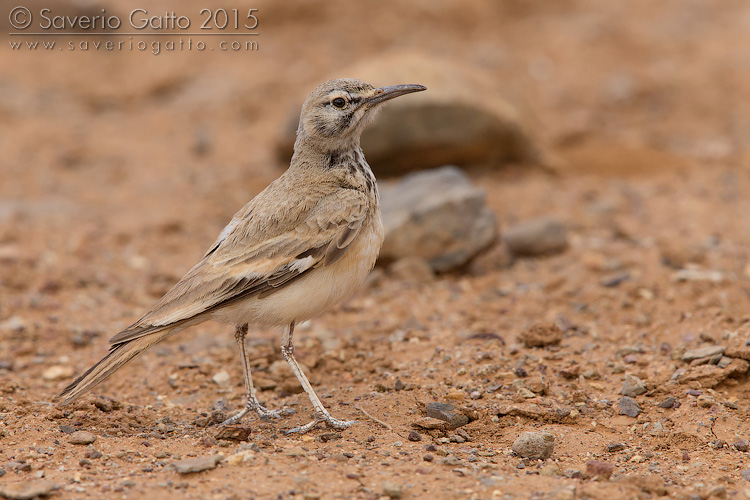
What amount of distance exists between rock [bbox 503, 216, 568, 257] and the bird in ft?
11.0

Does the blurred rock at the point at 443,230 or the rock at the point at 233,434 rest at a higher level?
the blurred rock at the point at 443,230

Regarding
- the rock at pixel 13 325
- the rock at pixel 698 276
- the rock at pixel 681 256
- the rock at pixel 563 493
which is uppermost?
the rock at pixel 13 325

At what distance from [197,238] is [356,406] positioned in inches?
191

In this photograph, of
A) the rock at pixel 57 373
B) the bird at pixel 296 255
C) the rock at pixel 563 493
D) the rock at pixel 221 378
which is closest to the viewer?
the rock at pixel 563 493

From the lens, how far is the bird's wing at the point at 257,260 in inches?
221

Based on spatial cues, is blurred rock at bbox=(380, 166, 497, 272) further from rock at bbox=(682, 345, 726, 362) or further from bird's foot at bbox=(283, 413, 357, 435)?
bird's foot at bbox=(283, 413, 357, 435)

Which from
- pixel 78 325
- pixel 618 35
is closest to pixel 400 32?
pixel 618 35

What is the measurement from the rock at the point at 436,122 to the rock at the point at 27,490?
6.91 meters

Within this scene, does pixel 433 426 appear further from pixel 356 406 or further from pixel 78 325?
pixel 78 325

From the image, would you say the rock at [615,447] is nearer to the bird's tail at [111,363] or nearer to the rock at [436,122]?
the bird's tail at [111,363]

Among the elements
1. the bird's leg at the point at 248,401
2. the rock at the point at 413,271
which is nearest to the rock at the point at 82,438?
the bird's leg at the point at 248,401

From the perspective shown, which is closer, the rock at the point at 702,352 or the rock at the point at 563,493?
the rock at the point at 563,493

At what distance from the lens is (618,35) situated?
16.4 m

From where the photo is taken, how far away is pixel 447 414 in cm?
569
